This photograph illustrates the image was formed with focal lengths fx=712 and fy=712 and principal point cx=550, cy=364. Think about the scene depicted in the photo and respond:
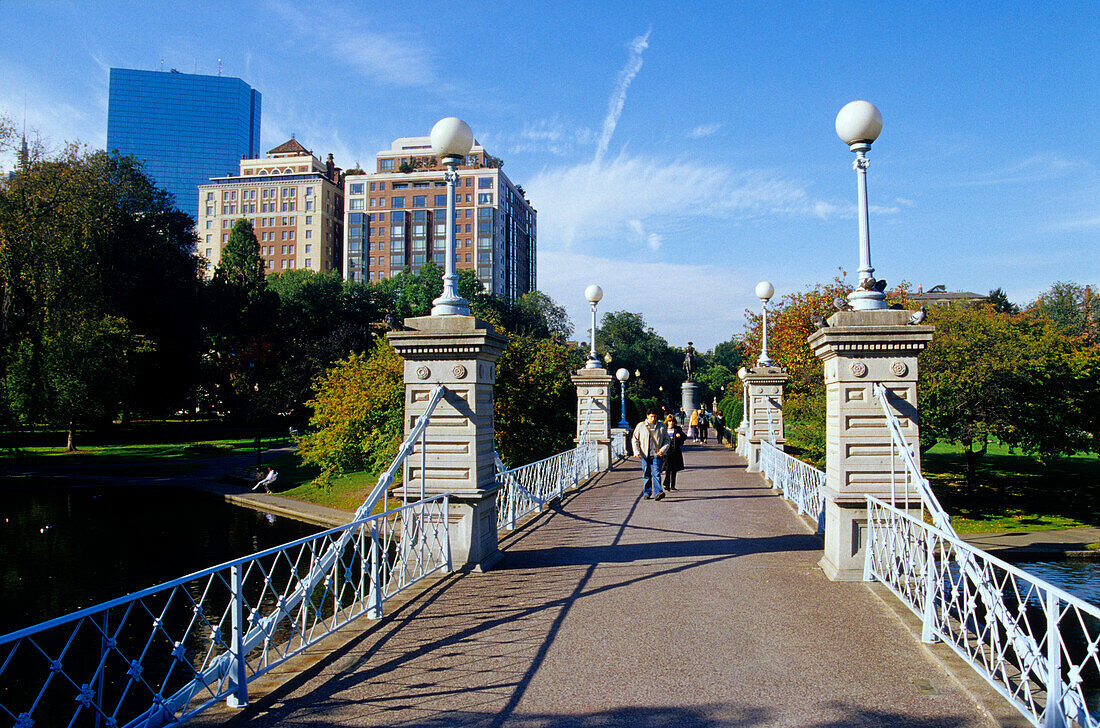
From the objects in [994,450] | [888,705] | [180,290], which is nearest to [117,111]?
[180,290]

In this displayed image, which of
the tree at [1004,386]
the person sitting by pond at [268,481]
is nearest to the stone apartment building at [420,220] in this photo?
the person sitting by pond at [268,481]

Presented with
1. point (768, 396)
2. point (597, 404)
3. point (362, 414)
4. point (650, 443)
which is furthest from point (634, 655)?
point (597, 404)

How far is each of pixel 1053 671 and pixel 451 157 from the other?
6.79 m

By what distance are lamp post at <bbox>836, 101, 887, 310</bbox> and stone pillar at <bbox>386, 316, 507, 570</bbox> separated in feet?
12.6

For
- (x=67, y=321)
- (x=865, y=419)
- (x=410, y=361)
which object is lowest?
(x=865, y=419)

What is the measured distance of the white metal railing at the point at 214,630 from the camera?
371 centimetres

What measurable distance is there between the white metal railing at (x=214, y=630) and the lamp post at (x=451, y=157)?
102 cm

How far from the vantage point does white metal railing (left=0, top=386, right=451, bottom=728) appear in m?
3.71

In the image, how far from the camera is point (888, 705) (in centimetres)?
413

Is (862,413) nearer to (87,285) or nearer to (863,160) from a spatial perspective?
(863,160)

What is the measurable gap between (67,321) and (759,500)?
25856 millimetres

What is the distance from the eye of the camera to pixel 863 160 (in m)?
7.31

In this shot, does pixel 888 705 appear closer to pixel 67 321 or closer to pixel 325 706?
pixel 325 706

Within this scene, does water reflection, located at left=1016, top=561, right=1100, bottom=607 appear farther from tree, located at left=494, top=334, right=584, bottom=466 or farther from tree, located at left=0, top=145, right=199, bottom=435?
tree, located at left=0, top=145, right=199, bottom=435
